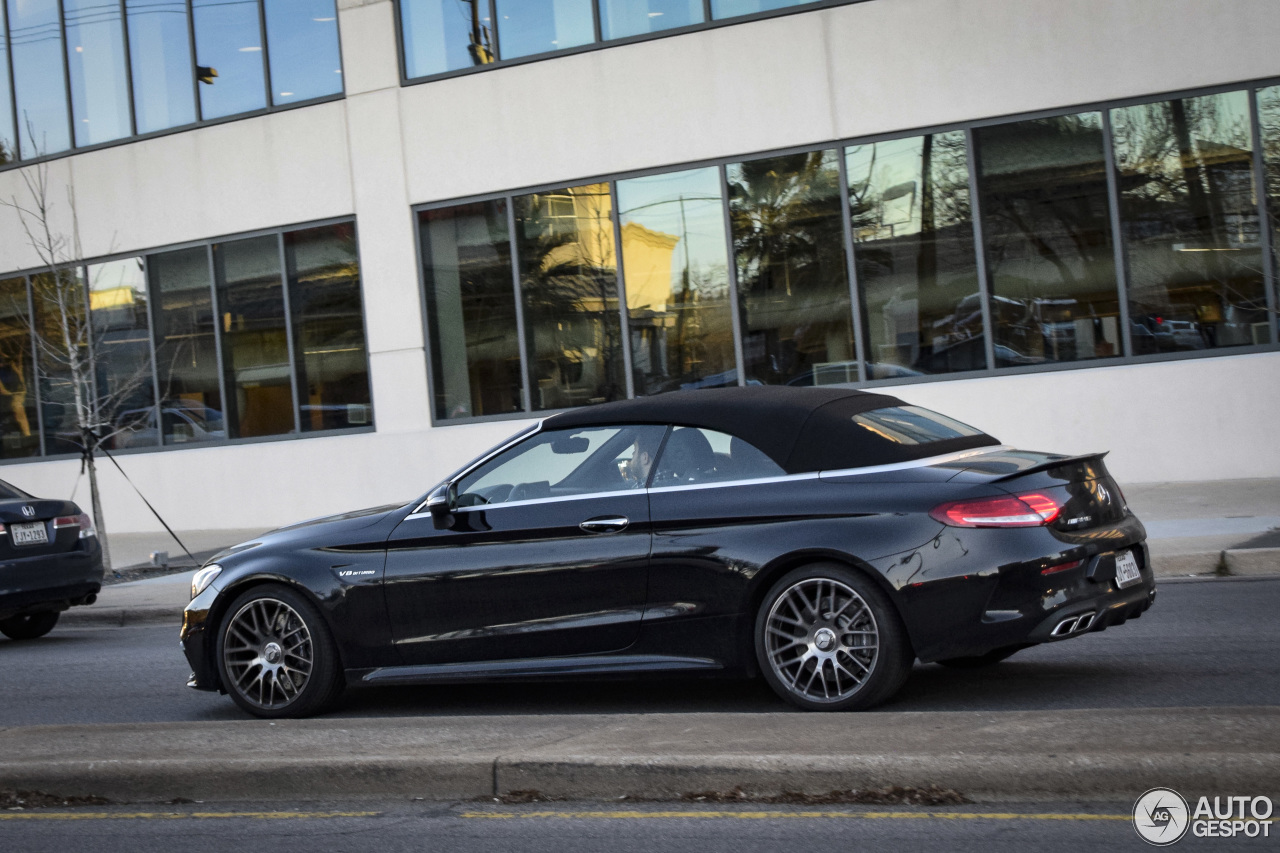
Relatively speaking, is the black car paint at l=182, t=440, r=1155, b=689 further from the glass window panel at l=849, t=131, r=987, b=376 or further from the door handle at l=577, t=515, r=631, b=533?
the glass window panel at l=849, t=131, r=987, b=376

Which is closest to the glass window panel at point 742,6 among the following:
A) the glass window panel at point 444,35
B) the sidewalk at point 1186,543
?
the glass window panel at point 444,35

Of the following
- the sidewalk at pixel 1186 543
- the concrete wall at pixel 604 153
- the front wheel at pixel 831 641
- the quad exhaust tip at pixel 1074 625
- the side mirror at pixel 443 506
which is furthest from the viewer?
the concrete wall at pixel 604 153

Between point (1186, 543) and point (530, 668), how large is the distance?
6169 mm

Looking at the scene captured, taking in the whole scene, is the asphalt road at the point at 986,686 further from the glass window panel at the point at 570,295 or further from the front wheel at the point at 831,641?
the glass window panel at the point at 570,295

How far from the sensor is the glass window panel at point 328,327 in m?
18.8

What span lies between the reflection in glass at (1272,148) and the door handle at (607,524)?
418 inches

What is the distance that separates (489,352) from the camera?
18.0m

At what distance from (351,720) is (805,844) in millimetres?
2799

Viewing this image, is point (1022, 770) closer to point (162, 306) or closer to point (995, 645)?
point (995, 645)

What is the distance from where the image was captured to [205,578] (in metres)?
7.42

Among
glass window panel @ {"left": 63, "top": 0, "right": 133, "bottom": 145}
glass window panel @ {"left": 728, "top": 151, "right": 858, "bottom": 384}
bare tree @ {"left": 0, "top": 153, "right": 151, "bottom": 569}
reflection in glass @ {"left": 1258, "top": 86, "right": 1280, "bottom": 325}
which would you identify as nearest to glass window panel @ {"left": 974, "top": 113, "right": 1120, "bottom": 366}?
reflection in glass @ {"left": 1258, "top": 86, "right": 1280, "bottom": 325}

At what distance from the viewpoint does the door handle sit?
650cm

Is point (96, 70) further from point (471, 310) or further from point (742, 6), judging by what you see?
point (742, 6)

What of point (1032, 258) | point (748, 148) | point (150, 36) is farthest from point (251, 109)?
point (1032, 258)
